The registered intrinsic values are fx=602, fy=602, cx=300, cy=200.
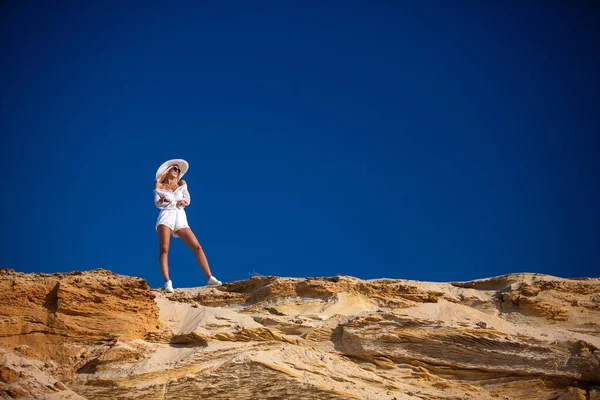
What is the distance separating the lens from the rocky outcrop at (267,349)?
6.51 metres

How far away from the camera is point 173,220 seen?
10578 millimetres

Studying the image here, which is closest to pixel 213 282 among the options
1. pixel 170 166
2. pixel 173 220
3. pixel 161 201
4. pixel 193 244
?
pixel 193 244

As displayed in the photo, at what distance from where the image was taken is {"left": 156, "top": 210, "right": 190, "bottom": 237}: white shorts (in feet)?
34.4

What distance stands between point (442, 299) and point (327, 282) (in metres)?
1.76

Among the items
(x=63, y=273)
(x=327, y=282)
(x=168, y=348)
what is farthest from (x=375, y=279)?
(x=63, y=273)

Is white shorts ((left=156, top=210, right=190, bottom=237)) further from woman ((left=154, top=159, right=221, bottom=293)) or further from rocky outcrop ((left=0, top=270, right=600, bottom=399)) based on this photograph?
rocky outcrop ((left=0, top=270, right=600, bottom=399))

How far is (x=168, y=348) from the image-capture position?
730cm

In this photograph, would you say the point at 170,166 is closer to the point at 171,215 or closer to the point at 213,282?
the point at 171,215

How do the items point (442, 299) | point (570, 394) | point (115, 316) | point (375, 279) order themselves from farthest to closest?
point (375, 279) → point (442, 299) → point (115, 316) → point (570, 394)

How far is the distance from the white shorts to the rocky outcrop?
225 centimetres

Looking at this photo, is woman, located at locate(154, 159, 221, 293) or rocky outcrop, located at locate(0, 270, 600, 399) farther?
woman, located at locate(154, 159, 221, 293)

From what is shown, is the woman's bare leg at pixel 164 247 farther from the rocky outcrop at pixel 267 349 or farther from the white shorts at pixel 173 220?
the rocky outcrop at pixel 267 349

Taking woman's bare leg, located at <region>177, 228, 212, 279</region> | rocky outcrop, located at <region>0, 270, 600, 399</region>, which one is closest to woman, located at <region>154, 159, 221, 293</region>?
woman's bare leg, located at <region>177, 228, 212, 279</region>

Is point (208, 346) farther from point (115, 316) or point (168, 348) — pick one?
point (115, 316)
